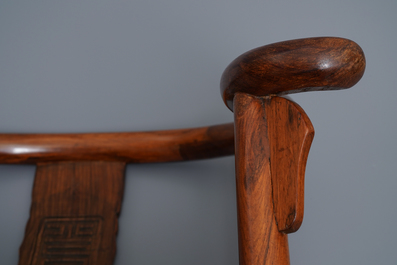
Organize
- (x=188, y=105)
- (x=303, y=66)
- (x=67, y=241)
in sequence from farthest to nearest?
(x=188, y=105) < (x=67, y=241) < (x=303, y=66)

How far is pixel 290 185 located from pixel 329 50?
14 cm

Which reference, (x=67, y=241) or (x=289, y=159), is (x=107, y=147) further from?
(x=289, y=159)

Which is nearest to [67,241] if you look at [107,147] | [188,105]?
[107,147]

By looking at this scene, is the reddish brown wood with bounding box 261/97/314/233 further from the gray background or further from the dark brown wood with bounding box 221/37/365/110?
the gray background

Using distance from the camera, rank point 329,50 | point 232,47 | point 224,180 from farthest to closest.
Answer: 1. point 232,47
2. point 224,180
3. point 329,50

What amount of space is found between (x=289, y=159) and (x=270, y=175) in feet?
0.10

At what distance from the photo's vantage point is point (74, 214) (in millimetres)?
604

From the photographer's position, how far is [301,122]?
32cm

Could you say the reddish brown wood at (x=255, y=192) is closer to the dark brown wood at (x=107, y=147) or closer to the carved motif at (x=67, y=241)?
the dark brown wood at (x=107, y=147)

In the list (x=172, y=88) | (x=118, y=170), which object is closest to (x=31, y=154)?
(x=118, y=170)

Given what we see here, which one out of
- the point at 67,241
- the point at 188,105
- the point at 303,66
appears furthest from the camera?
the point at 188,105

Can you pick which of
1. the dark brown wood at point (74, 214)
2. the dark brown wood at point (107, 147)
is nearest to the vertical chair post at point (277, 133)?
the dark brown wood at point (107, 147)

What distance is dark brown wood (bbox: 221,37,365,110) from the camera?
0.30 m

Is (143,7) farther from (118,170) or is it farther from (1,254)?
(1,254)
